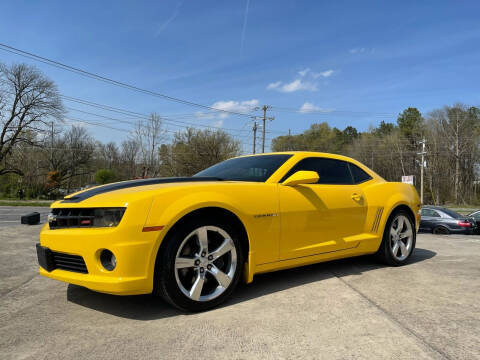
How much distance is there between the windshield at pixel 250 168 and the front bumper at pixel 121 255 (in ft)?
4.05

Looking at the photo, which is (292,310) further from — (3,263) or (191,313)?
(3,263)

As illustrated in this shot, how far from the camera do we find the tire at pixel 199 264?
7.88 feet

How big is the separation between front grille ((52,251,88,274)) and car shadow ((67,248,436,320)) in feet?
1.22

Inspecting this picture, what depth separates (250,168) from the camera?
138 inches

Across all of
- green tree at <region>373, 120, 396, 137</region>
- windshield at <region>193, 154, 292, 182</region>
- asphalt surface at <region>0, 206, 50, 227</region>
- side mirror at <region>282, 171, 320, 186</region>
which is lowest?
asphalt surface at <region>0, 206, 50, 227</region>

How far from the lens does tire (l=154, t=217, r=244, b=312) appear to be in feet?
7.88

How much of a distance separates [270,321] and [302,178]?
1335 mm

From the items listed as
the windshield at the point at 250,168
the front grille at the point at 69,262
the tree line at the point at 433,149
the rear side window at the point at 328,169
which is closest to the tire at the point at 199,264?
the front grille at the point at 69,262

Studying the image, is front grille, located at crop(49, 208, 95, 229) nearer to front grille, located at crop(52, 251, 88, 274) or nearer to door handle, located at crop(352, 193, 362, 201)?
front grille, located at crop(52, 251, 88, 274)

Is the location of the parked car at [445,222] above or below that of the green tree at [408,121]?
below

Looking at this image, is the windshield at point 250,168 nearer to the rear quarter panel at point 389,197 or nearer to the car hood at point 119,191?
the car hood at point 119,191

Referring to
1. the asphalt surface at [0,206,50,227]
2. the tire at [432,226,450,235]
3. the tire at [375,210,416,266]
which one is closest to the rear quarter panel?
the tire at [375,210,416,266]

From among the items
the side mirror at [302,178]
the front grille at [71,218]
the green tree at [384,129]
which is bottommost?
the front grille at [71,218]

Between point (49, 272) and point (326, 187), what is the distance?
8.91 ft
